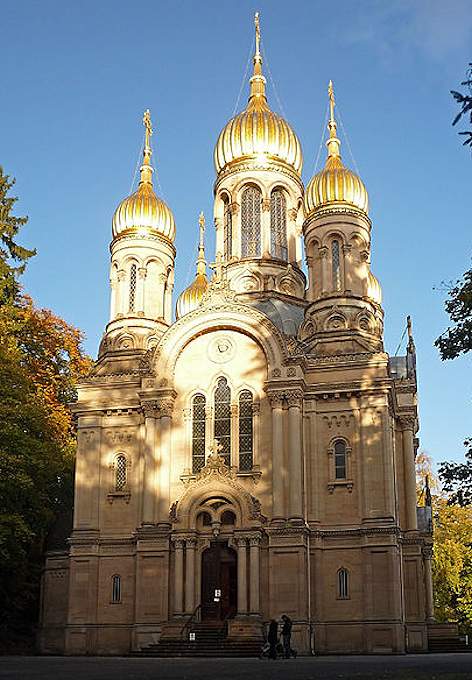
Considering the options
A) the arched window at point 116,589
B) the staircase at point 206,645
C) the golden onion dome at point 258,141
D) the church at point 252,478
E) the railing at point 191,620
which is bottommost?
the staircase at point 206,645

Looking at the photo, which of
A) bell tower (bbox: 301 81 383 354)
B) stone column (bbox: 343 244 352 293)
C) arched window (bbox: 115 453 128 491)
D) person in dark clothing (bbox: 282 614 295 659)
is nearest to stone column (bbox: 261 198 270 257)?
bell tower (bbox: 301 81 383 354)

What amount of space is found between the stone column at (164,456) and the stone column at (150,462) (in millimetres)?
214

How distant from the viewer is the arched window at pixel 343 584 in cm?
3266

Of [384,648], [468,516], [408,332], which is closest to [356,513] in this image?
[384,648]

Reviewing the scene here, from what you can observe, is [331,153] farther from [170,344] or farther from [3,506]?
[3,506]

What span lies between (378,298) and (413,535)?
16.8 m

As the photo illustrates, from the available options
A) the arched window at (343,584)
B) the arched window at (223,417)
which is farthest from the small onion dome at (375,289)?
the arched window at (343,584)

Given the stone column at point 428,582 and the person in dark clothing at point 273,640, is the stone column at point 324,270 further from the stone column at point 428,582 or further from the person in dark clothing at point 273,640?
the person in dark clothing at point 273,640

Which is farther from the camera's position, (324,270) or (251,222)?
(251,222)

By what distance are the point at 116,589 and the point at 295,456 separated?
8.19 meters

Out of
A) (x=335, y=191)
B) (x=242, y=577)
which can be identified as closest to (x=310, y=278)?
(x=335, y=191)

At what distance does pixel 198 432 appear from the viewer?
116ft

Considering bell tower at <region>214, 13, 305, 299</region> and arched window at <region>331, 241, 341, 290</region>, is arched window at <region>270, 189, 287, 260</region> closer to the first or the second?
bell tower at <region>214, 13, 305, 299</region>

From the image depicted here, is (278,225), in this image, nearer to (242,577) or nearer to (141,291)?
(141,291)
